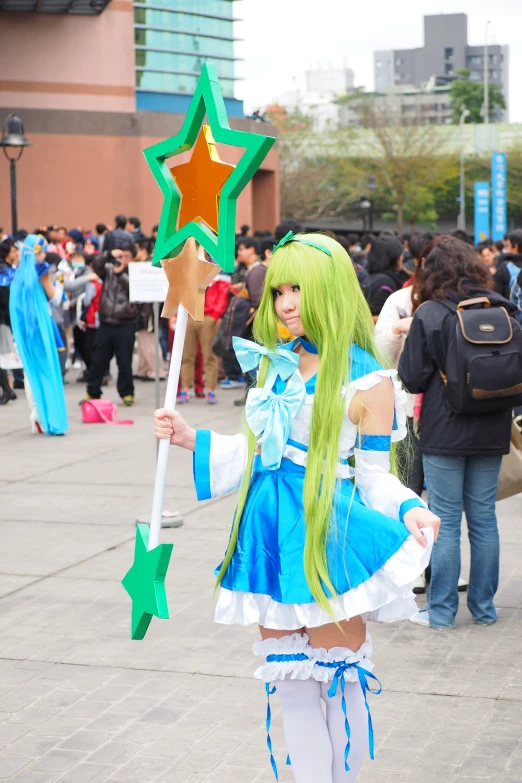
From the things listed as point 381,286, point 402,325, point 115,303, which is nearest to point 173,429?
point 402,325

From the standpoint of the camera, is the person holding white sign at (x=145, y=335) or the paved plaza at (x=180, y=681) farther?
the person holding white sign at (x=145, y=335)

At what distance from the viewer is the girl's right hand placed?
3137mm

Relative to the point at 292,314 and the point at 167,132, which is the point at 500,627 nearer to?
the point at 292,314

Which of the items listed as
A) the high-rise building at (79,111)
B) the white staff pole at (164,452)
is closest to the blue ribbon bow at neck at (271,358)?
the white staff pole at (164,452)

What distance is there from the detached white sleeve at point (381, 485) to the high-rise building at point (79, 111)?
1026 inches

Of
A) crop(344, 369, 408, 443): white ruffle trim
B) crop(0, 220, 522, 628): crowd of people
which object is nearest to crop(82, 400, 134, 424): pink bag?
crop(0, 220, 522, 628): crowd of people

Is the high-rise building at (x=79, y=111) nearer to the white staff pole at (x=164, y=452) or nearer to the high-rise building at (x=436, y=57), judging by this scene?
the white staff pole at (x=164, y=452)

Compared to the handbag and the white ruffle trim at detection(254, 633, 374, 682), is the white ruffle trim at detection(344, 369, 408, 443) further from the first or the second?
the handbag

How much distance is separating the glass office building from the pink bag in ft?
77.6

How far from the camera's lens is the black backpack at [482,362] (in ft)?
16.7

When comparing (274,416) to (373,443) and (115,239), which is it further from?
(115,239)

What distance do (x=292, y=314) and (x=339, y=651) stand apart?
920 mm

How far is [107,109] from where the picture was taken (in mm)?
Answer: 31469

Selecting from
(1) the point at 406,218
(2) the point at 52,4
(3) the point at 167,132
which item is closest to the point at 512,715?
(2) the point at 52,4
